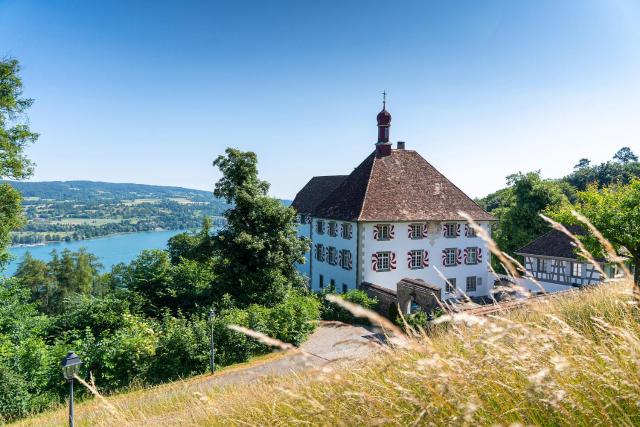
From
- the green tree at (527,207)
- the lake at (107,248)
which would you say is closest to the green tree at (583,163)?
the green tree at (527,207)

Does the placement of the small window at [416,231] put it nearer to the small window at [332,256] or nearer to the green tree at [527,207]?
the small window at [332,256]

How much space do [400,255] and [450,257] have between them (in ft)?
13.2

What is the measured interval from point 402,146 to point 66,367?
2898 centimetres

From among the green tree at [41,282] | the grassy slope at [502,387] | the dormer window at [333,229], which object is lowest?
the green tree at [41,282]

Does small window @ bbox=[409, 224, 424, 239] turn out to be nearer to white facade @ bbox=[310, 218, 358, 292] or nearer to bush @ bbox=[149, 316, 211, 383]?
white facade @ bbox=[310, 218, 358, 292]

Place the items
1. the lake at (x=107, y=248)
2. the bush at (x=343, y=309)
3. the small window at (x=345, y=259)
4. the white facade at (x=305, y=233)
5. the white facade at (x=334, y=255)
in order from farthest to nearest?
the lake at (x=107, y=248)
the white facade at (x=305, y=233)
the small window at (x=345, y=259)
the white facade at (x=334, y=255)
the bush at (x=343, y=309)

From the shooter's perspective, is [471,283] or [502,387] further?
[471,283]

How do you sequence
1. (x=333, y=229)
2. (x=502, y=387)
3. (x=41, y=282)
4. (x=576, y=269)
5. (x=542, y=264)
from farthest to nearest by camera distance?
(x=41, y=282) < (x=542, y=264) < (x=333, y=229) < (x=576, y=269) < (x=502, y=387)

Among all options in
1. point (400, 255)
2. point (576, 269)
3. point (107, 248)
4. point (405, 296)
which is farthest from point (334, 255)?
point (107, 248)

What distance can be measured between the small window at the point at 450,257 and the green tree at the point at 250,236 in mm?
12432

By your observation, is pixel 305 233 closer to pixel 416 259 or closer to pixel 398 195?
pixel 398 195

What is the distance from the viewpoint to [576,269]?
3172cm

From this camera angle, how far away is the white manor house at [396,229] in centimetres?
2898

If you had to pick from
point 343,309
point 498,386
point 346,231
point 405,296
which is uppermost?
point 498,386
